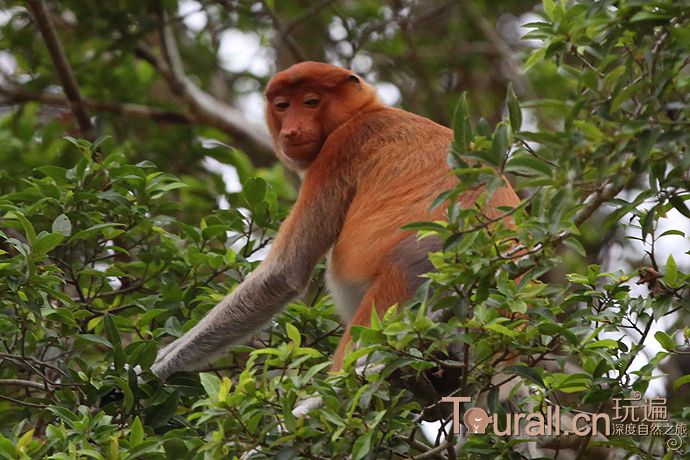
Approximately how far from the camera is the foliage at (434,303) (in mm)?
2045

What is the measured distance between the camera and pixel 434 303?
7.38 ft

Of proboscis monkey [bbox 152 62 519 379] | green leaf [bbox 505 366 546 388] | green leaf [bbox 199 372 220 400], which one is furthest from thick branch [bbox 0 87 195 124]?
green leaf [bbox 505 366 546 388]

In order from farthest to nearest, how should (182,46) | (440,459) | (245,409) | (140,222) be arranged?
(182,46) → (140,222) → (440,459) → (245,409)

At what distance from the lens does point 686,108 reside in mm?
1987

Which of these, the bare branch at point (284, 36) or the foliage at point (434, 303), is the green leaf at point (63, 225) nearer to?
the foliage at point (434, 303)

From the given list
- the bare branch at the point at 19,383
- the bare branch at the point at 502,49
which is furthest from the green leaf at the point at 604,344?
the bare branch at the point at 502,49

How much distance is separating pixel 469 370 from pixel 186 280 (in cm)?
144

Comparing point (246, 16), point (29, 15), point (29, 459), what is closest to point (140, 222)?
point (29, 459)

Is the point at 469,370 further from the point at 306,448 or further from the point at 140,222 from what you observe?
the point at 140,222

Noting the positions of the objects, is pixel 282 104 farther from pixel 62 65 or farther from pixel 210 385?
pixel 210 385
